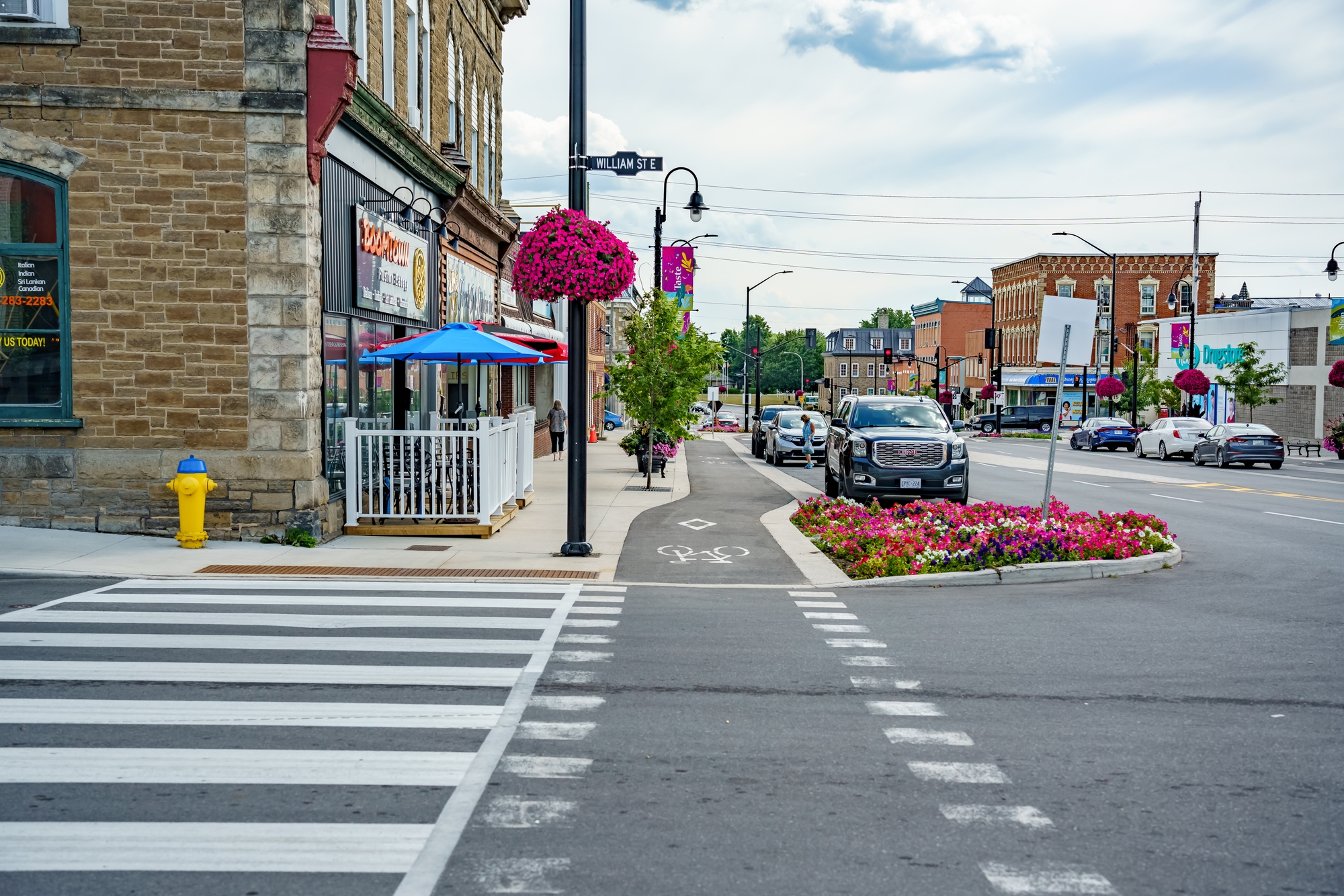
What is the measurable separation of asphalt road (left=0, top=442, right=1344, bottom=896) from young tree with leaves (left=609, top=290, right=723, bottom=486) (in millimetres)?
14675

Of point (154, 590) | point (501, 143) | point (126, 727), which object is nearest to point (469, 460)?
point (154, 590)

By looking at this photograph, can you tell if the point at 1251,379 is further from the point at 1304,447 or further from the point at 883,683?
the point at 883,683

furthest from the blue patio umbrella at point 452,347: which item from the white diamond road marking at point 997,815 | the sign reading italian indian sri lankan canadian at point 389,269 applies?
the white diamond road marking at point 997,815

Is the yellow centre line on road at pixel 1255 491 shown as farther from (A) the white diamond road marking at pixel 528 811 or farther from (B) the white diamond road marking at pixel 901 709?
(A) the white diamond road marking at pixel 528 811

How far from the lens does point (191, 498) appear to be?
12.4 m

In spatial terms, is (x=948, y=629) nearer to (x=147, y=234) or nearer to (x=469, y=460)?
(x=469, y=460)

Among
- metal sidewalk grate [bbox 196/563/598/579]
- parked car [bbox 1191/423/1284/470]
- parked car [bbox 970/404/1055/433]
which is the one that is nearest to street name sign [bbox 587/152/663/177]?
metal sidewalk grate [bbox 196/563/598/579]

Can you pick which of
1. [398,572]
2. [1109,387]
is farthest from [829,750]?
[1109,387]

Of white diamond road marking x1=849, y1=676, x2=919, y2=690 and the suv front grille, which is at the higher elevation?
the suv front grille

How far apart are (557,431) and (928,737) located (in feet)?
94.3

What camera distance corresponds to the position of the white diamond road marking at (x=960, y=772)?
5366 millimetres

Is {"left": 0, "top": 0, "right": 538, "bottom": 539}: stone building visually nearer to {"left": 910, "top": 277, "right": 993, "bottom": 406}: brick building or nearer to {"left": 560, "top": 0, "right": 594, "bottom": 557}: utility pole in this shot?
{"left": 560, "top": 0, "right": 594, "bottom": 557}: utility pole

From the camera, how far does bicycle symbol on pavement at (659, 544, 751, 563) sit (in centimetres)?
1318

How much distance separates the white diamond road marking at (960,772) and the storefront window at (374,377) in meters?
11.7
